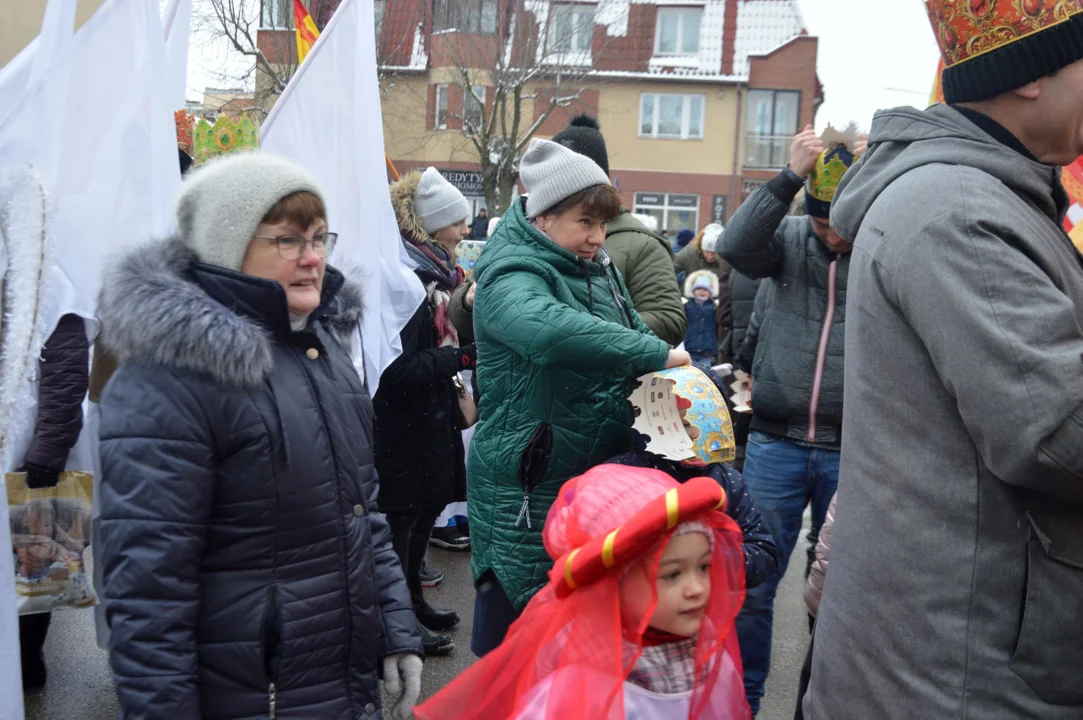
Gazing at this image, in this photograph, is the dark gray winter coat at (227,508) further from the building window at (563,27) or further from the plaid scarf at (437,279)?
the building window at (563,27)

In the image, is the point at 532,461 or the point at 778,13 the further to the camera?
the point at 778,13

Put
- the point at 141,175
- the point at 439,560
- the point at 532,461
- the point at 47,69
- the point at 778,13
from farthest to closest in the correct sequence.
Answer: the point at 778,13
the point at 439,560
the point at 141,175
the point at 47,69
the point at 532,461

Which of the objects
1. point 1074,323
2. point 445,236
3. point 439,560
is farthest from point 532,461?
point 439,560

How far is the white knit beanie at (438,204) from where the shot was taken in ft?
18.0

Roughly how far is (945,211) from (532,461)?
1659 millimetres

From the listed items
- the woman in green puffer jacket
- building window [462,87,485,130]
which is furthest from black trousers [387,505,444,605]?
building window [462,87,485,130]

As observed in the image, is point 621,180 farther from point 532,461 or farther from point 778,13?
point 532,461

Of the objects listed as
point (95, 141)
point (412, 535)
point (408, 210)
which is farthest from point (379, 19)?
point (95, 141)

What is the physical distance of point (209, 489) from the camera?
2137 millimetres

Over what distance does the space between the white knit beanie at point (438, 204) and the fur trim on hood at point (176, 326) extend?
323 centimetres

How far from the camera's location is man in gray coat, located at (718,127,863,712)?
371 cm

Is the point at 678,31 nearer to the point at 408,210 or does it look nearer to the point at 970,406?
the point at 408,210

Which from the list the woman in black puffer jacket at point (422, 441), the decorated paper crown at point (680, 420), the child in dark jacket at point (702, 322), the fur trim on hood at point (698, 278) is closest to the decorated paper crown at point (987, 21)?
the decorated paper crown at point (680, 420)

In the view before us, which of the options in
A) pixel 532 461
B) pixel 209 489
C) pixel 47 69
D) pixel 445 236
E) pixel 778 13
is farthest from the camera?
pixel 778 13
